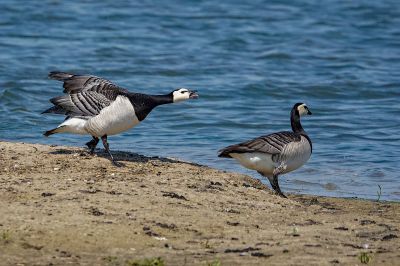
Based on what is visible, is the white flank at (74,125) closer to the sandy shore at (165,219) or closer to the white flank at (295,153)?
the sandy shore at (165,219)

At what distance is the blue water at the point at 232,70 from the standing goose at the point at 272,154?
2.75ft

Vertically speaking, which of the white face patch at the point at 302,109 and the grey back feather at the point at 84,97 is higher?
the grey back feather at the point at 84,97

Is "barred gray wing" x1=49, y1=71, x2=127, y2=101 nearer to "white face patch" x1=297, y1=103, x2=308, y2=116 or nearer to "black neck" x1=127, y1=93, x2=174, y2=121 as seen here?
"black neck" x1=127, y1=93, x2=174, y2=121

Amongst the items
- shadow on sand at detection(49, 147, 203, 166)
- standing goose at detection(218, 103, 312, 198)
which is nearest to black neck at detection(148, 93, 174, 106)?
shadow on sand at detection(49, 147, 203, 166)

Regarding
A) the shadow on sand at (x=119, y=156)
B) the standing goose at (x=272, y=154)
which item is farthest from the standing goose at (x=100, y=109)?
the standing goose at (x=272, y=154)

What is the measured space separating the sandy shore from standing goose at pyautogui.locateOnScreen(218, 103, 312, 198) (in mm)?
268

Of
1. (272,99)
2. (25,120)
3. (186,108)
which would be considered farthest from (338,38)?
(25,120)

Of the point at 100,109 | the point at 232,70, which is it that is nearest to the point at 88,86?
the point at 100,109

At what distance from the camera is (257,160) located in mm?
12188

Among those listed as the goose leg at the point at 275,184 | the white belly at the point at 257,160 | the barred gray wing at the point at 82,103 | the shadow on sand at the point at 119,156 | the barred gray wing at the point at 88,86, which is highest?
the barred gray wing at the point at 88,86

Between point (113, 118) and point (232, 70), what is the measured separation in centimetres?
1106

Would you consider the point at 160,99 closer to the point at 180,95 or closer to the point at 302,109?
the point at 180,95

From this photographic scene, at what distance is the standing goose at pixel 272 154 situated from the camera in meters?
12.1

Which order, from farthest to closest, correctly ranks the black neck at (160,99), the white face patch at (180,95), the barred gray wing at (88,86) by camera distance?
the white face patch at (180,95) → the black neck at (160,99) → the barred gray wing at (88,86)
